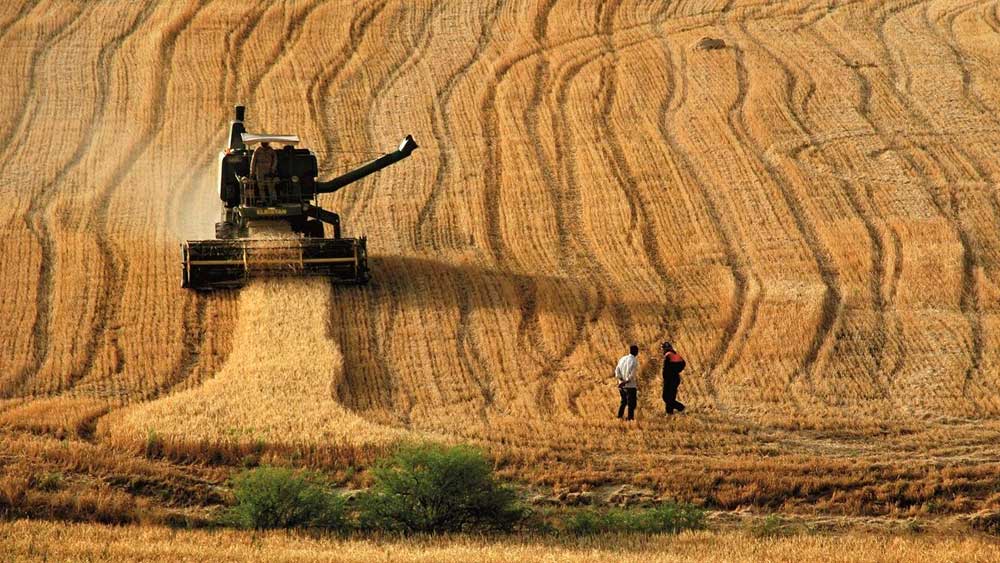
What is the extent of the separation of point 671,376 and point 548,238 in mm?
9817

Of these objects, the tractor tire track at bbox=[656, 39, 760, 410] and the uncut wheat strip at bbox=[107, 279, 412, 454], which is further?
the tractor tire track at bbox=[656, 39, 760, 410]

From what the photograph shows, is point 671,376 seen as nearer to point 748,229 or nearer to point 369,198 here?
point 748,229

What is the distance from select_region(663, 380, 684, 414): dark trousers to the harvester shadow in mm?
2703

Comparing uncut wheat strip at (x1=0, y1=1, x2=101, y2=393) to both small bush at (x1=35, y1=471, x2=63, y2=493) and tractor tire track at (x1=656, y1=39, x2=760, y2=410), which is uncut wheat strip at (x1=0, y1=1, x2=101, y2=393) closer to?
small bush at (x1=35, y1=471, x2=63, y2=493)

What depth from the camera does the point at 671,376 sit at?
965 inches

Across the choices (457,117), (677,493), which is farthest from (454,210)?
(677,493)

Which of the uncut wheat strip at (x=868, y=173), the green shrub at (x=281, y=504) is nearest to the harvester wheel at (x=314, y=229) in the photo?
the uncut wheat strip at (x=868, y=173)

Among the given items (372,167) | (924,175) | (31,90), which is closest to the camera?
(372,167)

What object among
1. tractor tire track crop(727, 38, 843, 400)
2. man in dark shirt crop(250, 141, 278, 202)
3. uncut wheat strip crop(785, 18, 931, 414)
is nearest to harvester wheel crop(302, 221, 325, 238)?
man in dark shirt crop(250, 141, 278, 202)

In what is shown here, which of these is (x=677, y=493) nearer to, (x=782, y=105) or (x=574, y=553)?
(x=574, y=553)

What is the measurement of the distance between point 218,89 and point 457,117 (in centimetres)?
671

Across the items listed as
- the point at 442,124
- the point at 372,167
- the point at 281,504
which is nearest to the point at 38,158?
the point at 442,124

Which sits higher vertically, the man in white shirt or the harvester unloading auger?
the harvester unloading auger

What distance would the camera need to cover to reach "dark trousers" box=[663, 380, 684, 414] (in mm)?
24516
